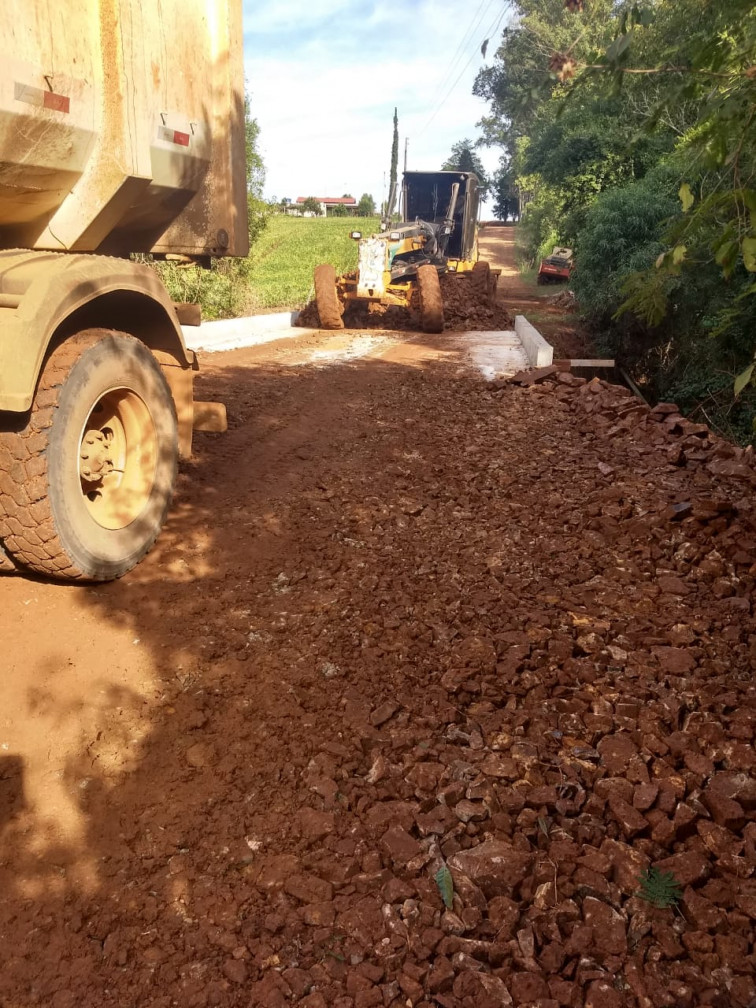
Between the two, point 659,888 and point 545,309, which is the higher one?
point 545,309

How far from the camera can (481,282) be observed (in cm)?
1766

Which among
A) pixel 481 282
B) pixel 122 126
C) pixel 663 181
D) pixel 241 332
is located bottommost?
pixel 241 332

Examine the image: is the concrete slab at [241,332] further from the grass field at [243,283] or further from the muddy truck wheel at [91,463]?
the muddy truck wheel at [91,463]

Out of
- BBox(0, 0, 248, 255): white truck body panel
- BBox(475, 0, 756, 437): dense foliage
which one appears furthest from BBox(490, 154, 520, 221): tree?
BBox(0, 0, 248, 255): white truck body panel

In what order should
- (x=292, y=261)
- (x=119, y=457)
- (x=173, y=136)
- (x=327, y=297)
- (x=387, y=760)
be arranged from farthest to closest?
(x=292, y=261)
(x=327, y=297)
(x=119, y=457)
(x=173, y=136)
(x=387, y=760)

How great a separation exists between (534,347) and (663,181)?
6807mm

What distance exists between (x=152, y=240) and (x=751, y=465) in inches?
190

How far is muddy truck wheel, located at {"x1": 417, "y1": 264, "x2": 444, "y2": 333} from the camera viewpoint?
14.3 metres

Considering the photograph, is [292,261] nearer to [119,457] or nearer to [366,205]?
[119,457]

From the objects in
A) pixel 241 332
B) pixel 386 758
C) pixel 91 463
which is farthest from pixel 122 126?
pixel 241 332

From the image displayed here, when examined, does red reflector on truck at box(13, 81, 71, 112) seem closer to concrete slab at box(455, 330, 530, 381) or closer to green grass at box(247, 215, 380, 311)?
concrete slab at box(455, 330, 530, 381)

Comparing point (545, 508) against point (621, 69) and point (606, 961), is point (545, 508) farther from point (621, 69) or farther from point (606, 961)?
point (606, 961)

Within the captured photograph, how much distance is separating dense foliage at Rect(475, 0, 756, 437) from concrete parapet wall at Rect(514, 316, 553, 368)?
1.29m

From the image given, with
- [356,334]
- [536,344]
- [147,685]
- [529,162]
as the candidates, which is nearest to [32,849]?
[147,685]
